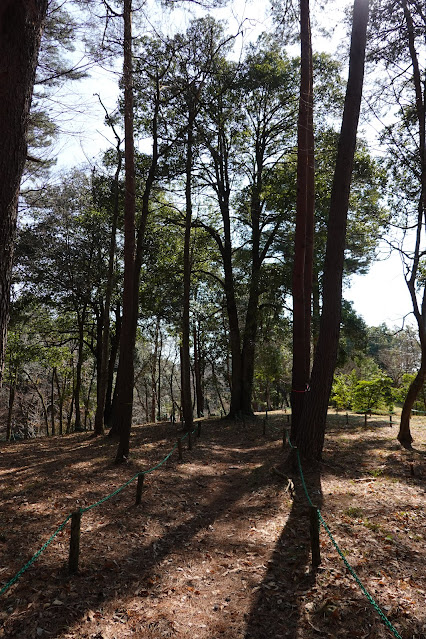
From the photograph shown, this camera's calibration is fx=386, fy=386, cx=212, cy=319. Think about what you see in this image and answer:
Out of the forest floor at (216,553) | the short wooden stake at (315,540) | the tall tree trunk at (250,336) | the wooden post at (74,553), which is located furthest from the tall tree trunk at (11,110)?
the tall tree trunk at (250,336)

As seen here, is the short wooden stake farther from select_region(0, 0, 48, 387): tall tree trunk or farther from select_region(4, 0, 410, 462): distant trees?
select_region(4, 0, 410, 462): distant trees

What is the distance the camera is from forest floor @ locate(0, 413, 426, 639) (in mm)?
3635

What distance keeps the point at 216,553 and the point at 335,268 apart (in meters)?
5.51

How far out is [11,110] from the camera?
3385 mm

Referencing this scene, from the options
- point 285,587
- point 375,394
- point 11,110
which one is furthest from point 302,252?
point 375,394

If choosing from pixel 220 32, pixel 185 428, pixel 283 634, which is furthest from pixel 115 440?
pixel 220 32

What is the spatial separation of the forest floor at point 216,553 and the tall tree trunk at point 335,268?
1078 millimetres

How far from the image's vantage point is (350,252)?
17.5 metres

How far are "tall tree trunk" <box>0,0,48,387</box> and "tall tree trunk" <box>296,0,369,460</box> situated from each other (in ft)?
19.5

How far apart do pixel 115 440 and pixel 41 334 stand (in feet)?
34.6

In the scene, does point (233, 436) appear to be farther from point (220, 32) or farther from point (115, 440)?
point (220, 32)

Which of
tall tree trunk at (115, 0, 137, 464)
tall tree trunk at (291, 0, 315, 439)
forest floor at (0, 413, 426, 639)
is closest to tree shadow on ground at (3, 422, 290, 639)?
forest floor at (0, 413, 426, 639)

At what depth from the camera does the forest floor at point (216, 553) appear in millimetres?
3635

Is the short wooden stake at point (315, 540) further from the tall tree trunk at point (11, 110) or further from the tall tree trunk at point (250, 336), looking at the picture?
the tall tree trunk at point (250, 336)
